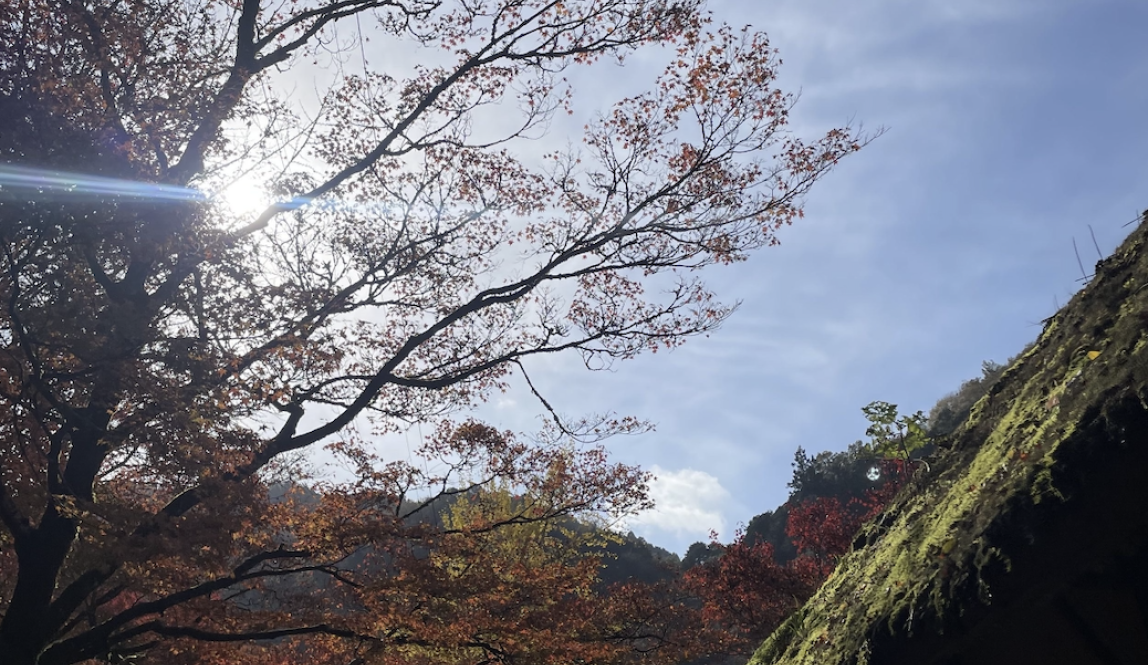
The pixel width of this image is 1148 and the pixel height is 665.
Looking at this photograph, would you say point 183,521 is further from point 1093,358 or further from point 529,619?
point 1093,358

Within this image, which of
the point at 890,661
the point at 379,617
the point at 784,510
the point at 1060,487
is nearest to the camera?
the point at 1060,487

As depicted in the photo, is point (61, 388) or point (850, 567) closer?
point (850, 567)

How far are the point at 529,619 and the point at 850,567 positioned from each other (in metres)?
5.96

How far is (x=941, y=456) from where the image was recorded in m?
3.58

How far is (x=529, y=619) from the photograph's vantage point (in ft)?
29.0

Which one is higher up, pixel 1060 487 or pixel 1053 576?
pixel 1060 487

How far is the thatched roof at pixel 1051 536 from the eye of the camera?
2.11m

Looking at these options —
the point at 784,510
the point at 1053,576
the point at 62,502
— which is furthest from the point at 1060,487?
the point at 784,510

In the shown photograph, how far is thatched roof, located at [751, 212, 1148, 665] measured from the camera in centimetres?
211

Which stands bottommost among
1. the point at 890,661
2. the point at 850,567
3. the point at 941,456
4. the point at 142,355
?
the point at 890,661

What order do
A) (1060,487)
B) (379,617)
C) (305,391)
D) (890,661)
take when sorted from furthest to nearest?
1. (305,391)
2. (379,617)
3. (890,661)
4. (1060,487)

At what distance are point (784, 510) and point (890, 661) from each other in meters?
31.3

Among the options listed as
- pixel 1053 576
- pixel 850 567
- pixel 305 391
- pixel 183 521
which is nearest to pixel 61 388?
pixel 183 521

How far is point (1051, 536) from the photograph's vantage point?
84.0 inches
